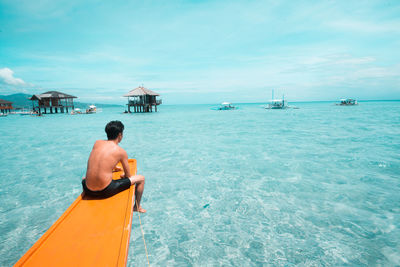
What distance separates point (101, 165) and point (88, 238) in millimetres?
998

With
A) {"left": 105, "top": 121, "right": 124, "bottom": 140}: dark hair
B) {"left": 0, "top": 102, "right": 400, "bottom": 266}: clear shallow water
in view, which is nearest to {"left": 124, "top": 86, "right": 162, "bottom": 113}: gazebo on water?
{"left": 0, "top": 102, "right": 400, "bottom": 266}: clear shallow water

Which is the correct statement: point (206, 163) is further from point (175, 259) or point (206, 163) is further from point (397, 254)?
point (397, 254)

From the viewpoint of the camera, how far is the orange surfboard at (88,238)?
1.93 meters

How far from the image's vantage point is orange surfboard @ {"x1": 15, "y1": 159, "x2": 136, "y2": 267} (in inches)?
76.1

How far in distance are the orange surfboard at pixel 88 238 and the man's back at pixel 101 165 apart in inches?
11.5

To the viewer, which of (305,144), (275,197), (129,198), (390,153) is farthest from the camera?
(305,144)

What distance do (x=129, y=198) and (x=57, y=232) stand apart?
0.92 metres

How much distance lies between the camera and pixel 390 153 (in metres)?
9.38

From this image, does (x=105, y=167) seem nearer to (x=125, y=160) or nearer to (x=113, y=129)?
(x=125, y=160)

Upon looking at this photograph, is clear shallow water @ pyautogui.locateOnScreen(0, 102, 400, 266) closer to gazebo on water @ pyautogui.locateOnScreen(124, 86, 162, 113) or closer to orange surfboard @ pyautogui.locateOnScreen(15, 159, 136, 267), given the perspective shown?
orange surfboard @ pyautogui.locateOnScreen(15, 159, 136, 267)

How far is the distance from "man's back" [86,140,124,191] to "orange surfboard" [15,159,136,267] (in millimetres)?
291

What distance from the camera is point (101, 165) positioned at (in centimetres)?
294

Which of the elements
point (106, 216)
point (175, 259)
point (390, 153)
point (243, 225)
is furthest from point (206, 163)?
point (390, 153)

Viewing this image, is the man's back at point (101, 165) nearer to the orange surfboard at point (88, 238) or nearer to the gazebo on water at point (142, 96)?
the orange surfboard at point (88, 238)
